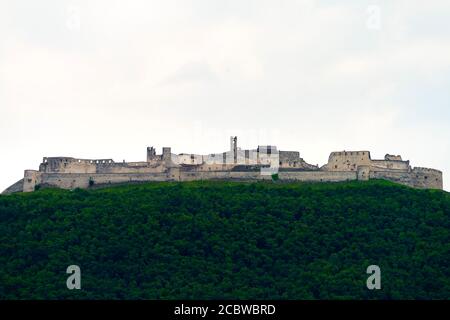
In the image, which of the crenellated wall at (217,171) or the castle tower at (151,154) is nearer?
the crenellated wall at (217,171)

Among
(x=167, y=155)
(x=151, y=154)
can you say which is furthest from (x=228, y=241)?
(x=151, y=154)

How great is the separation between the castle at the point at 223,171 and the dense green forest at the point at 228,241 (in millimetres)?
1635

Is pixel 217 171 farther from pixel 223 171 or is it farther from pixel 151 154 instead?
pixel 151 154

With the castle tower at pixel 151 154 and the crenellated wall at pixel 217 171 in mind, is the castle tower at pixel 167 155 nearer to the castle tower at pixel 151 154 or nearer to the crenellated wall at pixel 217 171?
the crenellated wall at pixel 217 171

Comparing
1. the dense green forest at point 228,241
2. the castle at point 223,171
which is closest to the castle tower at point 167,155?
the castle at point 223,171

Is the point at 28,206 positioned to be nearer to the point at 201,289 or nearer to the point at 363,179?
the point at 201,289

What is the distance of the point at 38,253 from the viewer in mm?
74000

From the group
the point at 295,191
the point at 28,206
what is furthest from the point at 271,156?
the point at 28,206

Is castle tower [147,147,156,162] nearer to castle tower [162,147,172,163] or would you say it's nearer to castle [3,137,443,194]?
castle [3,137,443,194]

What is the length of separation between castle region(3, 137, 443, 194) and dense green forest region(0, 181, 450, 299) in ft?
5.37

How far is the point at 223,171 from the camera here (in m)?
87.3

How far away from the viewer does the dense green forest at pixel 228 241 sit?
6981 centimetres

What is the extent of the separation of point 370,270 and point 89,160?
25592 mm

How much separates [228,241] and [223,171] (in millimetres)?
12995
